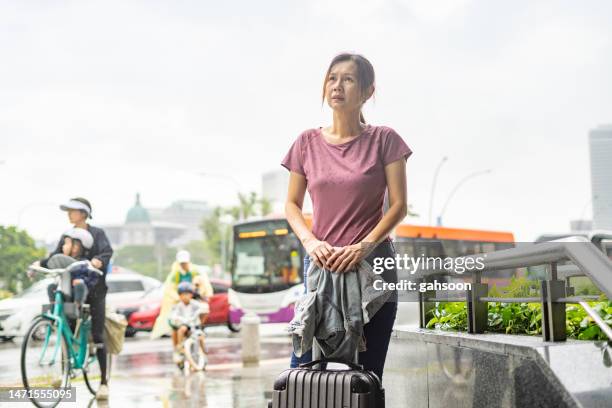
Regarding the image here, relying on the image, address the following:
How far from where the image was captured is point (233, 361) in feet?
46.9

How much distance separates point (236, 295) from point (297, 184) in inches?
862

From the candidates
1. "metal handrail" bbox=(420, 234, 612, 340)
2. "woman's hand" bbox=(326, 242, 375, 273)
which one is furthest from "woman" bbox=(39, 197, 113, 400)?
"woman's hand" bbox=(326, 242, 375, 273)

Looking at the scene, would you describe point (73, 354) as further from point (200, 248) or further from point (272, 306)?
point (200, 248)

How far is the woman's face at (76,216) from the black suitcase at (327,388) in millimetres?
5318

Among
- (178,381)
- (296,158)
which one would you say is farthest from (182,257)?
(296,158)

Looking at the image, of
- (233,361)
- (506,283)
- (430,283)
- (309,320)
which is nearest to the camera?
(309,320)

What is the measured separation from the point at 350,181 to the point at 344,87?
1.34ft

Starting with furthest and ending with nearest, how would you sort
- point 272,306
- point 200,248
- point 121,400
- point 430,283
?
point 200,248 → point 272,306 → point 121,400 → point 430,283

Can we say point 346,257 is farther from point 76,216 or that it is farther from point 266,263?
point 266,263

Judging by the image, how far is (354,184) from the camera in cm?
345

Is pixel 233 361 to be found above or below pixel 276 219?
below

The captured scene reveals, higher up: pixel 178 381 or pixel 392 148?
pixel 392 148

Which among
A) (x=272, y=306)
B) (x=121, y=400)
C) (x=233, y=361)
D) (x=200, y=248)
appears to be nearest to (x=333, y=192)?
(x=121, y=400)

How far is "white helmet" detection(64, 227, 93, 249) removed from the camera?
319 inches
